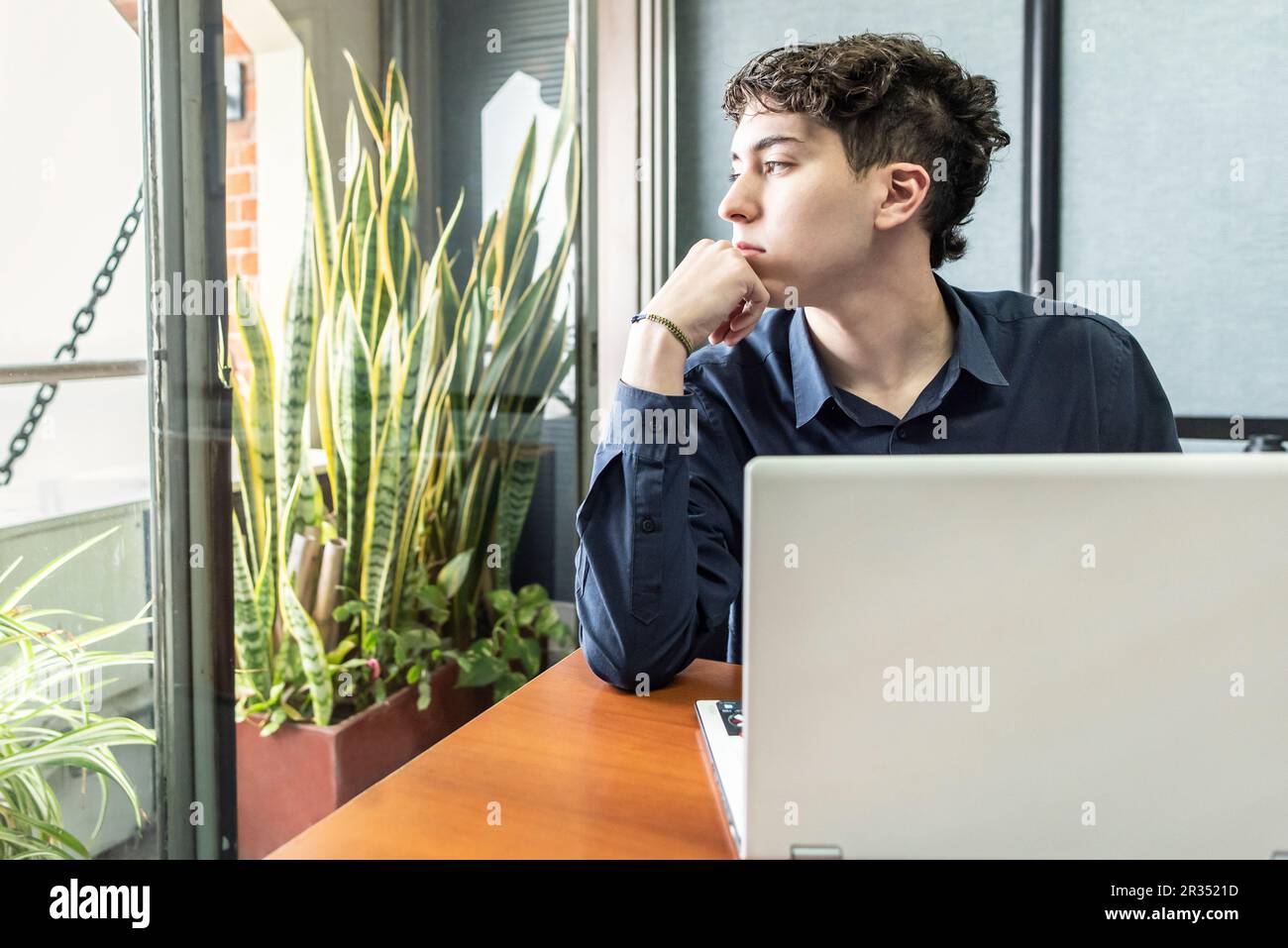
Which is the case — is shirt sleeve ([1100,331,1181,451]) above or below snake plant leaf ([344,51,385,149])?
below

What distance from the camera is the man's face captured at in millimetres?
1522

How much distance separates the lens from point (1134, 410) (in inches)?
66.0

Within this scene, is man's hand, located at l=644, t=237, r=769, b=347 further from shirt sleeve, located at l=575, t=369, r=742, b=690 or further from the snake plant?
the snake plant

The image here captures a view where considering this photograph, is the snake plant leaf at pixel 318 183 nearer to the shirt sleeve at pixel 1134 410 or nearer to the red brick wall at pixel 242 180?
the red brick wall at pixel 242 180

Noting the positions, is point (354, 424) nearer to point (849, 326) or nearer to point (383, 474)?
point (383, 474)

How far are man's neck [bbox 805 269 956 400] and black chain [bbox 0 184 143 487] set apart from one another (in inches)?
42.8

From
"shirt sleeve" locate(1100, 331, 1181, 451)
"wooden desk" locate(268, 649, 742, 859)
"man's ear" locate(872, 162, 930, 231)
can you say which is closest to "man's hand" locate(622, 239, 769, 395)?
"man's ear" locate(872, 162, 930, 231)

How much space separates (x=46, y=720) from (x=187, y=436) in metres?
0.49

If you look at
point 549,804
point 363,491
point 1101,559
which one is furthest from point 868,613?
point 363,491

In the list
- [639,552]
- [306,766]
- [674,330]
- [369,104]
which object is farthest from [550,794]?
[369,104]

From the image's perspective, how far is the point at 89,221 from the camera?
162 centimetres

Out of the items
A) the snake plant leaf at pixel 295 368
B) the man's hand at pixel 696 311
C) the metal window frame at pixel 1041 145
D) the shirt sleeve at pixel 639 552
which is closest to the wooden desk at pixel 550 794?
the shirt sleeve at pixel 639 552

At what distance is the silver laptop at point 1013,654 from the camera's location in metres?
0.69

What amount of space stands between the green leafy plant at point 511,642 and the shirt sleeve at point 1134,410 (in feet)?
5.07
